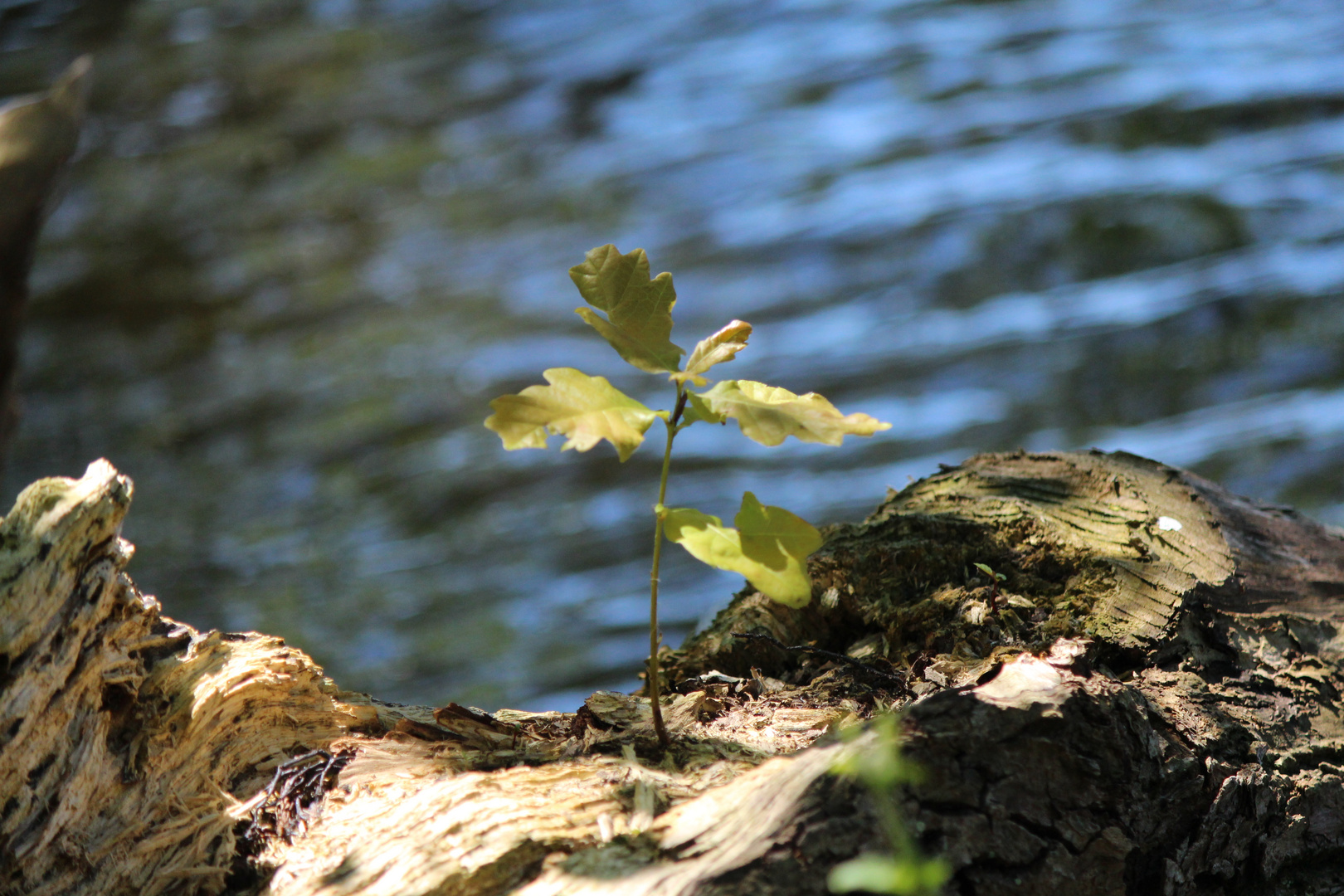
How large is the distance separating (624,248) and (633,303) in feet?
14.6

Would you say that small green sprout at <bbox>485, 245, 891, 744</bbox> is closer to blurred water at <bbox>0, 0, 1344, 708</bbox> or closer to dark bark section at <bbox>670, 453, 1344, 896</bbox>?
dark bark section at <bbox>670, 453, 1344, 896</bbox>

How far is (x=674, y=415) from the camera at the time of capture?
1.08 metres

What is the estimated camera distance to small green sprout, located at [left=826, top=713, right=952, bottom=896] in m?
0.59

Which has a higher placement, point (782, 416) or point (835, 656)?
point (782, 416)

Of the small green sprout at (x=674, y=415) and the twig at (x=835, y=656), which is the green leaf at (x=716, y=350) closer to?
the small green sprout at (x=674, y=415)

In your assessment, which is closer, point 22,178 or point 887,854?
Result: point 887,854

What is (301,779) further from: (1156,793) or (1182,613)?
(1182,613)

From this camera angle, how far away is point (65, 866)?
3.50 ft

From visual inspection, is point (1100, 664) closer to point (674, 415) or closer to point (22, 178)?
point (674, 415)

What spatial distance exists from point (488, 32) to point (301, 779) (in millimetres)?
7473

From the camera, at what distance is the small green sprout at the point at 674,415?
996mm

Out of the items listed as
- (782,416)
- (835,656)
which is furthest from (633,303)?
(835,656)

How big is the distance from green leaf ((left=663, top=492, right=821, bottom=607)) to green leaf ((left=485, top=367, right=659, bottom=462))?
101mm

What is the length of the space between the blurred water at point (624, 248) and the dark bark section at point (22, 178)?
229 centimetres
